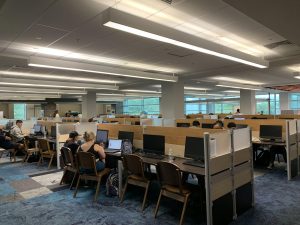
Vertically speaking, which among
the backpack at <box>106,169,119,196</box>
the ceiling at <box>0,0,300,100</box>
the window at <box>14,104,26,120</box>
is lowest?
the backpack at <box>106,169,119,196</box>

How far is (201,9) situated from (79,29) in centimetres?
202

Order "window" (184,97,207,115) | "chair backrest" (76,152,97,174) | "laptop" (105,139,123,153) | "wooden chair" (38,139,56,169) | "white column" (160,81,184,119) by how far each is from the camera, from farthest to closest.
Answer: "window" (184,97,207,115), "white column" (160,81,184,119), "wooden chair" (38,139,56,169), "laptop" (105,139,123,153), "chair backrest" (76,152,97,174)

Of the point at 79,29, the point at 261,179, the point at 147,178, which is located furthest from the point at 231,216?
the point at 79,29

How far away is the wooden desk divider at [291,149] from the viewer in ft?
→ 15.3

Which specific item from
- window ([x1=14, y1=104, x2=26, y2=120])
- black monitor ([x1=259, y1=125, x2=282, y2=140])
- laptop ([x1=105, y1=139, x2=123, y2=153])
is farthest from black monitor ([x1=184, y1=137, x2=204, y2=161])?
window ([x1=14, y1=104, x2=26, y2=120])

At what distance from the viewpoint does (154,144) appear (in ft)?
14.4

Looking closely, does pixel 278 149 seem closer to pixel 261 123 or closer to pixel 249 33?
pixel 261 123

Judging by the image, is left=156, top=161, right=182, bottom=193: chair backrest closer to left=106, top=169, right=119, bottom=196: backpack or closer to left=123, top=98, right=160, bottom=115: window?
left=106, top=169, right=119, bottom=196: backpack

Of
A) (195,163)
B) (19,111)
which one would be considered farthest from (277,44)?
(19,111)

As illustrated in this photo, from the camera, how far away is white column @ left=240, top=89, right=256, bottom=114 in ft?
48.7

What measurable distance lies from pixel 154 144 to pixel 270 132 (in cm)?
303

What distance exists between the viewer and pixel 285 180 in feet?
15.2

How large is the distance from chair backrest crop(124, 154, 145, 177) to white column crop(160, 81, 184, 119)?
6516mm

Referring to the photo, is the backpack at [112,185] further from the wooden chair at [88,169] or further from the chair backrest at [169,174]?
the chair backrest at [169,174]
